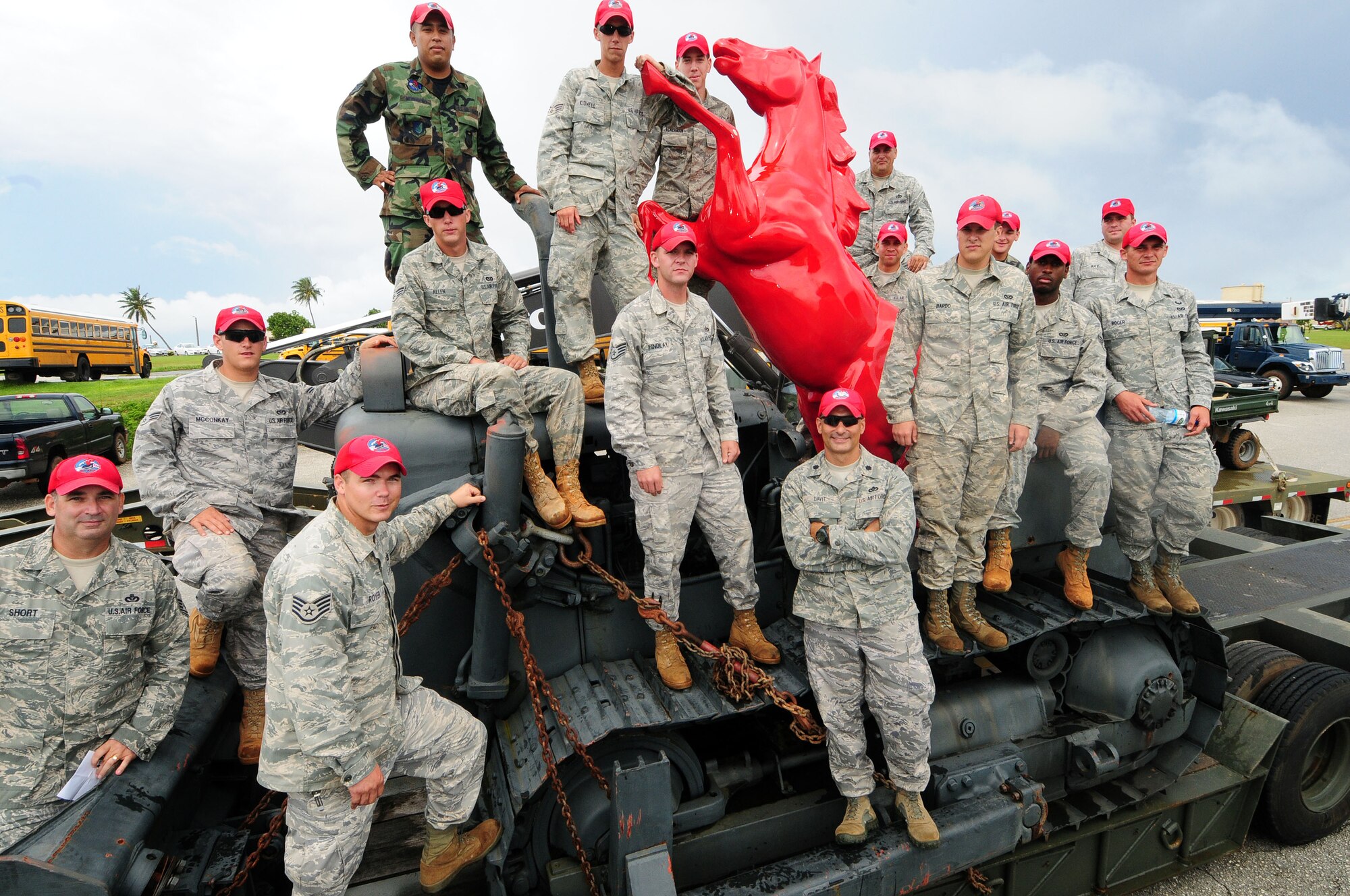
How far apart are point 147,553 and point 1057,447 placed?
430 cm

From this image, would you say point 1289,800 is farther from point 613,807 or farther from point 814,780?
point 613,807

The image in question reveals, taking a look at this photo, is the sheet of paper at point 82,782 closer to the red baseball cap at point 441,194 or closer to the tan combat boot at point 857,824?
the red baseball cap at point 441,194

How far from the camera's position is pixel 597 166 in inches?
154

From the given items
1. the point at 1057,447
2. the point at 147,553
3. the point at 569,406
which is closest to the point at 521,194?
the point at 569,406

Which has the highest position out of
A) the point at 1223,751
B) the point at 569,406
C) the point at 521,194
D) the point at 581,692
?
the point at 521,194

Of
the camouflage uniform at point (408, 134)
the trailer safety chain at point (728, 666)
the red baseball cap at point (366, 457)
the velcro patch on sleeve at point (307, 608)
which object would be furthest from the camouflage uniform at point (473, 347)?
the velcro patch on sleeve at point (307, 608)

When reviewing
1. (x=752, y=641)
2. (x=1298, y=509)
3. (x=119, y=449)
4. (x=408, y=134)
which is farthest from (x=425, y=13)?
(x=119, y=449)

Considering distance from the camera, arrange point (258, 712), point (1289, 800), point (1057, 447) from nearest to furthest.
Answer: point (258, 712), point (1057, 447), point (1289, 800)

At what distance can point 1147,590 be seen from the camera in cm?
423

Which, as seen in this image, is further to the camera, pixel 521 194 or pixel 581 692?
pixel 521 194

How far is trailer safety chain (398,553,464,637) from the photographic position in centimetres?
311

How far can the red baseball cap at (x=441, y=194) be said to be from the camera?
3617 millimetres

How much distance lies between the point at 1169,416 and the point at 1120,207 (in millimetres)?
1938

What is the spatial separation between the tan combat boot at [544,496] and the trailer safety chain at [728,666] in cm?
13
